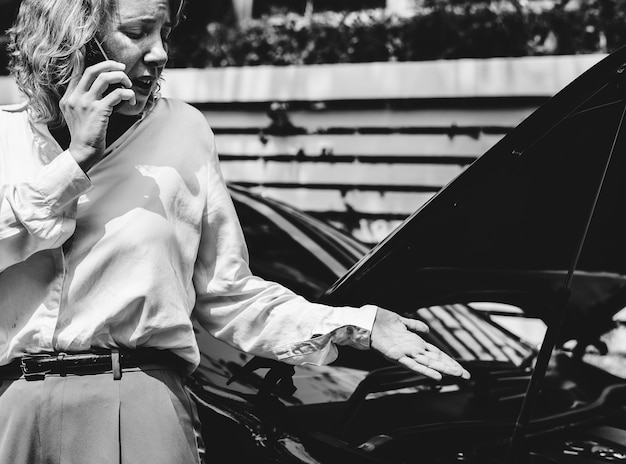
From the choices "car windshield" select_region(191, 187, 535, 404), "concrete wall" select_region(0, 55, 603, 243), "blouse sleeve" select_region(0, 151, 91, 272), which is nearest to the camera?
"blouse sleeve" select_region(0, 151, 91, 272)

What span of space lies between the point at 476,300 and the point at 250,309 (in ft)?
3.74

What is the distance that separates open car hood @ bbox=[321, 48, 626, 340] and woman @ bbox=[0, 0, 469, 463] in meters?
0.17

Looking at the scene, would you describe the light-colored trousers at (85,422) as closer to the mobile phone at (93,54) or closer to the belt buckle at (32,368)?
the belt buckle at (32,368)

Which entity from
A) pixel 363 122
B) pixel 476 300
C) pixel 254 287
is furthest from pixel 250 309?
pixel 363 122

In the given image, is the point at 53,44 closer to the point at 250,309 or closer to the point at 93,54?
the point at 93,54

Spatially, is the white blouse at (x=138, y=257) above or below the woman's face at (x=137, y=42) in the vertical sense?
below

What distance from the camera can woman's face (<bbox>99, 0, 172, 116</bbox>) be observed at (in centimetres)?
157

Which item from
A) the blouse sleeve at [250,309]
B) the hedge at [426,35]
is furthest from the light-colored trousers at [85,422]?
the hedge at [426,35]

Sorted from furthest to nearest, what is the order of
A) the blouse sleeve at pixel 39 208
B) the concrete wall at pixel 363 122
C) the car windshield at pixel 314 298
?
the concrete wall at pixel 363 122
the car windshield at pixel 314 298
the blouse sleeve at pixel 39 208

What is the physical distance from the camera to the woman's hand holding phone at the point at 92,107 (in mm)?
1438

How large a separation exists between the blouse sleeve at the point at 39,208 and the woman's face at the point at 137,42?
20cm

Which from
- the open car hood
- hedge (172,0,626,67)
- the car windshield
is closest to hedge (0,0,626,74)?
hedge (172,0,626,67)

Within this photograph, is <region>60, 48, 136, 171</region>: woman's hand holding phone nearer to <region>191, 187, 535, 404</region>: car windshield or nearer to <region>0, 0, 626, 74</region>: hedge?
<region>191, 187, 535, 404</region>: car windshield

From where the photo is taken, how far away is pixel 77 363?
4.86 feet
